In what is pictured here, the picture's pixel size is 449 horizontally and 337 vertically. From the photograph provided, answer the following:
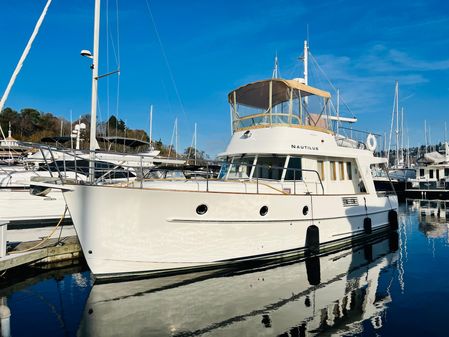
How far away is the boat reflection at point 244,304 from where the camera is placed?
596cm

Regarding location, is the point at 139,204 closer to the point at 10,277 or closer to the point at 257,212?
the point at 257,212

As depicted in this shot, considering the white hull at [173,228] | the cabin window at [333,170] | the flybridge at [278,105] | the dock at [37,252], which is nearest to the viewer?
the white hull at [173,228]

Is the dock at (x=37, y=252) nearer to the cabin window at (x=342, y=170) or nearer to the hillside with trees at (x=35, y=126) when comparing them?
the cabin window at (x=342, y=170)

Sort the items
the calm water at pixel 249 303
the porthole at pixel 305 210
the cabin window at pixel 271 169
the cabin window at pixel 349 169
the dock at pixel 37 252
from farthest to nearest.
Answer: the cabin window at pixel 349 169 < the cabin window at pixel 271 169 < the porthole at pixel 305 210 < the dock at pixel 37 252 < the calm water at pixel 249 303

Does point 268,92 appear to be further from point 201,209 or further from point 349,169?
point 201,209

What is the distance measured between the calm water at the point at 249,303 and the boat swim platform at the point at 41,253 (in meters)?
0.58

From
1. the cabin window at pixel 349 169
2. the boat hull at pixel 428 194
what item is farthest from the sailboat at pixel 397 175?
the cabin window at pixel 349 169

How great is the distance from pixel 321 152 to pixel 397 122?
47.1 metres

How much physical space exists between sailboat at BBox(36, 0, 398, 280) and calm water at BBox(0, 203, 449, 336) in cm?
60

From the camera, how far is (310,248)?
10.4 metres

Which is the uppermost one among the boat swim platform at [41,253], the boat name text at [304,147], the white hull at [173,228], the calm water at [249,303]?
the boat name text at [304,147]

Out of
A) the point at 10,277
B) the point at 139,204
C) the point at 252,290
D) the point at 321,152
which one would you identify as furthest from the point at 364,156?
the point at 10,277

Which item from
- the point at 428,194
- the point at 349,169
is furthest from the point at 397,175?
the point at 349,169

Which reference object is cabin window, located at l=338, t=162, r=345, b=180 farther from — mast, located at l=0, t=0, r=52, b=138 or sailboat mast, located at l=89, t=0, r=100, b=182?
mast, located at l=0, t=0, r=52, b=138
